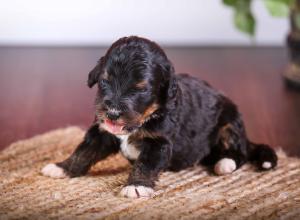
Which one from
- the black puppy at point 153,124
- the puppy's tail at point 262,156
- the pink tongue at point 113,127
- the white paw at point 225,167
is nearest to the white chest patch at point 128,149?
the black puppy at point 153,124

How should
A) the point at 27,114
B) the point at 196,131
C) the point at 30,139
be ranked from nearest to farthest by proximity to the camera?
1. the point at 196,131
2. the point at 30,139
3. the point at 27,114

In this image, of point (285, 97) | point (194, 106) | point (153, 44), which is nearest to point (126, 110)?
point (153, 44)

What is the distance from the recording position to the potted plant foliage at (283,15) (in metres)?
3.32

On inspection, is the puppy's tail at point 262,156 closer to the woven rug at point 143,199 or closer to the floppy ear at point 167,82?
the woven rug at point 143,199

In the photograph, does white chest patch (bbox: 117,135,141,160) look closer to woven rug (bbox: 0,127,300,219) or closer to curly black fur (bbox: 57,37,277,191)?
curly black fur (bbox: 57,37,277,191)

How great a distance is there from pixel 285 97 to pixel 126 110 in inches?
87.3

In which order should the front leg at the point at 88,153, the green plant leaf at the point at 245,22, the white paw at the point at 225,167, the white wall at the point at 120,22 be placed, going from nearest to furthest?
1. the front leg at the point at 88,153
2. the white paw at the point at 225,167
3. the green plant leaf at the point at 245,22
4. the white wall at the point at 120,22

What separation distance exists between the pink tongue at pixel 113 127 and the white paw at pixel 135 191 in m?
0.21

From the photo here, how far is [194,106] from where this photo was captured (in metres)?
2.70

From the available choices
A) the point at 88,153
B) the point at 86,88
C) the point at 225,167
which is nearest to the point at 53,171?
the point at 88,153

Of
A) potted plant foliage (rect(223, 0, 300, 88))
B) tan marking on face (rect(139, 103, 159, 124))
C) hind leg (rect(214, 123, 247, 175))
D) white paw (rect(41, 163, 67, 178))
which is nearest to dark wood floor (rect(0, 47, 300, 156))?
potted plant foliage (rect(223, 0, 300, 88))

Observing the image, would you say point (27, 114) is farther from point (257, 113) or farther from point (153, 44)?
point (153, 44)

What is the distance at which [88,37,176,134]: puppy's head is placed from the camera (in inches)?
91.9

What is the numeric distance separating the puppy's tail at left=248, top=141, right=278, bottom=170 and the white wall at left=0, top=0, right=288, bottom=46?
8.68ft
